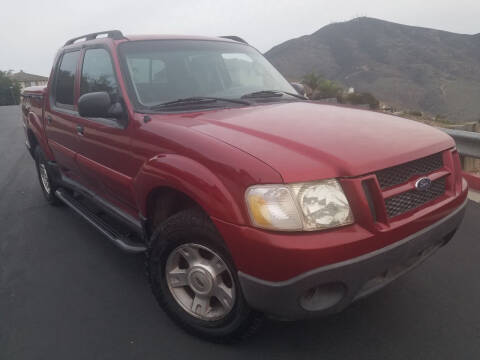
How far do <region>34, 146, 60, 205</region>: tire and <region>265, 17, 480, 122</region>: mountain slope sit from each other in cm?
5691

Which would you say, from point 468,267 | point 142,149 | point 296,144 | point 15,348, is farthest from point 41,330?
point 468,267

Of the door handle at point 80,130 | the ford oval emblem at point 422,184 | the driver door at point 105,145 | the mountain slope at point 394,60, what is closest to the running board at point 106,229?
the driver door at point 105,145

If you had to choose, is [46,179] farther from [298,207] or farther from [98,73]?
[298,207]

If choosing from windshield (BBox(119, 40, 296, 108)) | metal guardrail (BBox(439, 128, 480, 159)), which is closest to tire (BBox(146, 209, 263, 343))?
windshield (BBox(119, 40, 296, 108))

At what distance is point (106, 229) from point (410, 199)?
233cm

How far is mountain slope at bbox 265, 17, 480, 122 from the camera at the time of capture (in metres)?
70.7

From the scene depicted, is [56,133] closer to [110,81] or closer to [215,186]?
[110,81]

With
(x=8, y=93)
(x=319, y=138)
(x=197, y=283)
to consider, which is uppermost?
(x=8, y=93)

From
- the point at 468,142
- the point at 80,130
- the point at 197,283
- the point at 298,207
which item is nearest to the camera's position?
the point at 298,207

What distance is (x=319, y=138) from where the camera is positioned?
7.29 ft

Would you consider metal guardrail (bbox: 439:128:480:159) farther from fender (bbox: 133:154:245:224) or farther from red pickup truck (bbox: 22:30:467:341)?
fender (bbox: 133:154:245:224)

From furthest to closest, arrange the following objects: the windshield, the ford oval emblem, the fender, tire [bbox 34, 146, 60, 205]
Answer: tire [bbox 34, 146, 60, 205]
the windshield
the ford oval emblem
the fender

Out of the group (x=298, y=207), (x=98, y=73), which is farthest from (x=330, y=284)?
(x=98, y=73)

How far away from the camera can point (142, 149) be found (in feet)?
8.77
